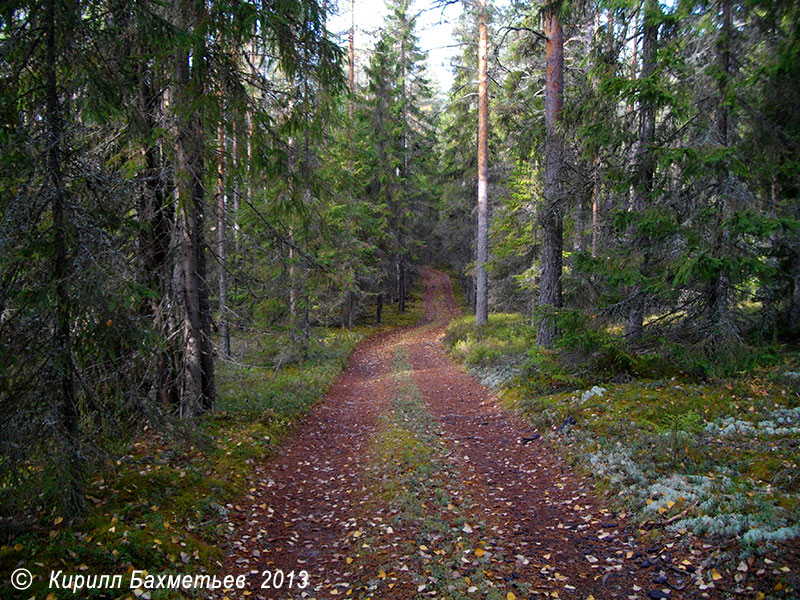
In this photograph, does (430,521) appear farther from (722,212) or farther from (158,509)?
(722,212)

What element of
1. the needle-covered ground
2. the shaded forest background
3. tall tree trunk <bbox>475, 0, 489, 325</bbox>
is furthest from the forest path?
tall tree trunk <bbox>475, 0, 489, 325</bbox>

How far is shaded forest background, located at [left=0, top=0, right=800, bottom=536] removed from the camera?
12.9ft

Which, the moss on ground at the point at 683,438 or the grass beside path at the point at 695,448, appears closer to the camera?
the grass beside path at the point at 695,448

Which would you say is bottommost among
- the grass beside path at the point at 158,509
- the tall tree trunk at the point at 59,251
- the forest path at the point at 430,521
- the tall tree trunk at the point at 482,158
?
the forest path at the point at 430,521

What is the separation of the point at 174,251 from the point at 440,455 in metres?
5.73

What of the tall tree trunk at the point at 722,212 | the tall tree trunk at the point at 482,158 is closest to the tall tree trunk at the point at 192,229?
the tall tree trunk at the point at 722,212

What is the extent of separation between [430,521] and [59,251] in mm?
4863

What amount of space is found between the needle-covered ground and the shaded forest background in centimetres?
182

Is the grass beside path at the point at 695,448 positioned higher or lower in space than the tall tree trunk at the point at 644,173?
lower

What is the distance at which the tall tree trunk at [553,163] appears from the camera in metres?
10.6

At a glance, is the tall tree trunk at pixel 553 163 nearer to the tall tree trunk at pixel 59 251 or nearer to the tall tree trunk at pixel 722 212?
the tall tree trunk at pixel 722 212

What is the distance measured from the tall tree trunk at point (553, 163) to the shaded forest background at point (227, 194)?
6.0 inches

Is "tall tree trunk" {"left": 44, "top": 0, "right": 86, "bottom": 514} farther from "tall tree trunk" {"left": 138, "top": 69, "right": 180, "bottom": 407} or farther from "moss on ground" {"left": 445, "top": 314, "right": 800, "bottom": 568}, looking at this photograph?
"moss on ground" {"left": 445, "top": 314, "right": 800, "bottom": 568}

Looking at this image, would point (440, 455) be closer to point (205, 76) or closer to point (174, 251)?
point (174, 251)
